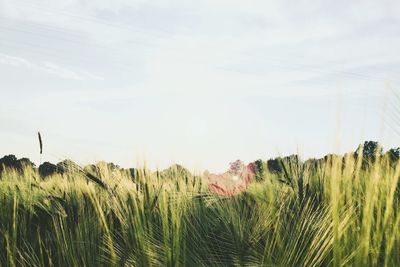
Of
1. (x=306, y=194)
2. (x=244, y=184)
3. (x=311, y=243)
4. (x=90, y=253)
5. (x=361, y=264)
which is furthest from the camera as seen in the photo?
(x=244, y=184)

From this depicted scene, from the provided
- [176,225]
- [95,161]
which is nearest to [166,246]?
[176,225]

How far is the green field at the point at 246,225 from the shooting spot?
1.44 meters

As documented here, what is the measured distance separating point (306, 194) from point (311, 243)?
0.41 m

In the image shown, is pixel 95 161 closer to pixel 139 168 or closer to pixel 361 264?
pixel 139 168

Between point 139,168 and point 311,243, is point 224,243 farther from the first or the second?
point 311,243

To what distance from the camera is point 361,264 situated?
51.6 inches

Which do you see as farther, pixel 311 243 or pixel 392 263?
pixel 311 243

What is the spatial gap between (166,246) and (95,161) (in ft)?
4.49

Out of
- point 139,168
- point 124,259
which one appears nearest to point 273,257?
point 124,259

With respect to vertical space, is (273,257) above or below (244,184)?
below

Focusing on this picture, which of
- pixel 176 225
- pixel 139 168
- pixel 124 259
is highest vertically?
pixel 139 168

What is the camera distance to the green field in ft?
4.73

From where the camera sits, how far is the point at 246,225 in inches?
98.0

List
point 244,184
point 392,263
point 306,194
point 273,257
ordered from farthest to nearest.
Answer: point 244,184
point 306,194
point 273,257
point 392,263
